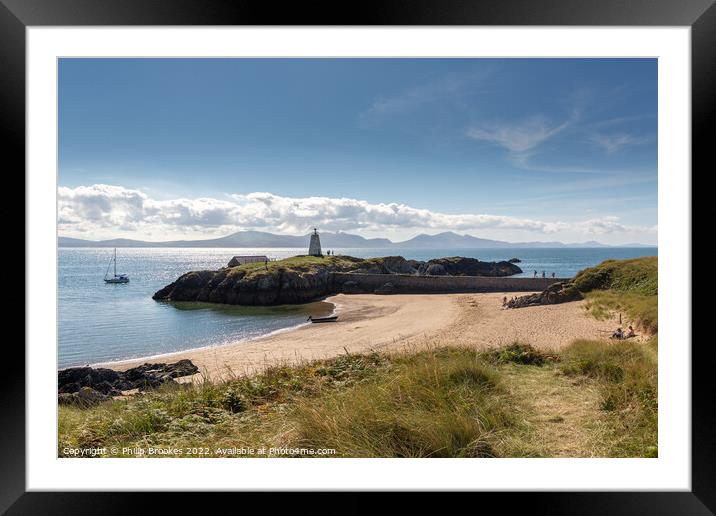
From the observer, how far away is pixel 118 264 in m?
6.96

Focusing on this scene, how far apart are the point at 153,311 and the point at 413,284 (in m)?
11.2

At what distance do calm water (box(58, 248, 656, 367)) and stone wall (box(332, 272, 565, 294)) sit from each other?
2.83m

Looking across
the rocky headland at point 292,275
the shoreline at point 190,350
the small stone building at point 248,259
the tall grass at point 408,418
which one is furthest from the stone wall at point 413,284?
the tall grass at point 408,418

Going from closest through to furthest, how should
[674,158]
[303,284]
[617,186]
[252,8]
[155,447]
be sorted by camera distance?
[252,8]
[674,158]
[155,447]
[617,186]
[303,284]

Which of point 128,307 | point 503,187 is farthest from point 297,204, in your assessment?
point 128,307

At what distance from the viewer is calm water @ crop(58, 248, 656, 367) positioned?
6.12 metres

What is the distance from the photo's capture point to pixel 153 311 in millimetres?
9188

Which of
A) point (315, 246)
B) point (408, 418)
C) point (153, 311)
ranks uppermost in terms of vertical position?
point (315, 246)

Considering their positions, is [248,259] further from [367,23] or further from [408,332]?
[367,23]

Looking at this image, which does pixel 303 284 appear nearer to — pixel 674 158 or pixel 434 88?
pixel 434 88

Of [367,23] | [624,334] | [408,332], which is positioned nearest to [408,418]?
[367,23]

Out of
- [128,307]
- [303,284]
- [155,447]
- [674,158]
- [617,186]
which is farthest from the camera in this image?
[303,284]

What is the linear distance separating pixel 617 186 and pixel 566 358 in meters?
2.46

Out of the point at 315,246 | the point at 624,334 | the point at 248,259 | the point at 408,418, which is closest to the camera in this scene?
the point at 408,418
